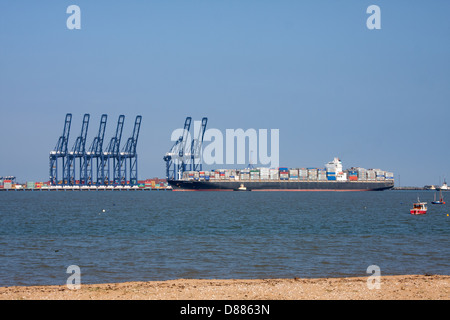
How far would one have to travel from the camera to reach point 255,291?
49.9 feet

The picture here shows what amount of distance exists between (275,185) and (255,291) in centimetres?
17689

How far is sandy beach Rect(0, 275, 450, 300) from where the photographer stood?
564 inches

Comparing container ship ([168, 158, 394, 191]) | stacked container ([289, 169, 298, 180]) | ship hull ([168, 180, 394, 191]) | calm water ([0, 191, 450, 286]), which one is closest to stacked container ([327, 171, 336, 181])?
container ship ([168, 158, 394, 191])

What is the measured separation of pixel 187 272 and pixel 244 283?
3892 mm

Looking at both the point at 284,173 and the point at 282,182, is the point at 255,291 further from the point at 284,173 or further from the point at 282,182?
the point at 284,173

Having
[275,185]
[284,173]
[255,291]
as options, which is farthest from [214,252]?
[284,173]

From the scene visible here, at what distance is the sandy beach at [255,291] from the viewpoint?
47.0 feet

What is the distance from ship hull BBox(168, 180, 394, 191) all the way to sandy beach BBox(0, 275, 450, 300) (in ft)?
538

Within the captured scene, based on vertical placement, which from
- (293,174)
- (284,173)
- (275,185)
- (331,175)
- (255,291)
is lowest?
(275,185)

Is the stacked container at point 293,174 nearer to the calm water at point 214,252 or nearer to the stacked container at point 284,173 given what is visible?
the stacked container at point 284,173

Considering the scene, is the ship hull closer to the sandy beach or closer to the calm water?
the calm water

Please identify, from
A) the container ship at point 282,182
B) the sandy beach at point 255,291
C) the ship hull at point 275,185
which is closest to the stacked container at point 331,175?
the container ship at point 282,182

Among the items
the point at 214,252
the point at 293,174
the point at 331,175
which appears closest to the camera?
the point at 214,252
